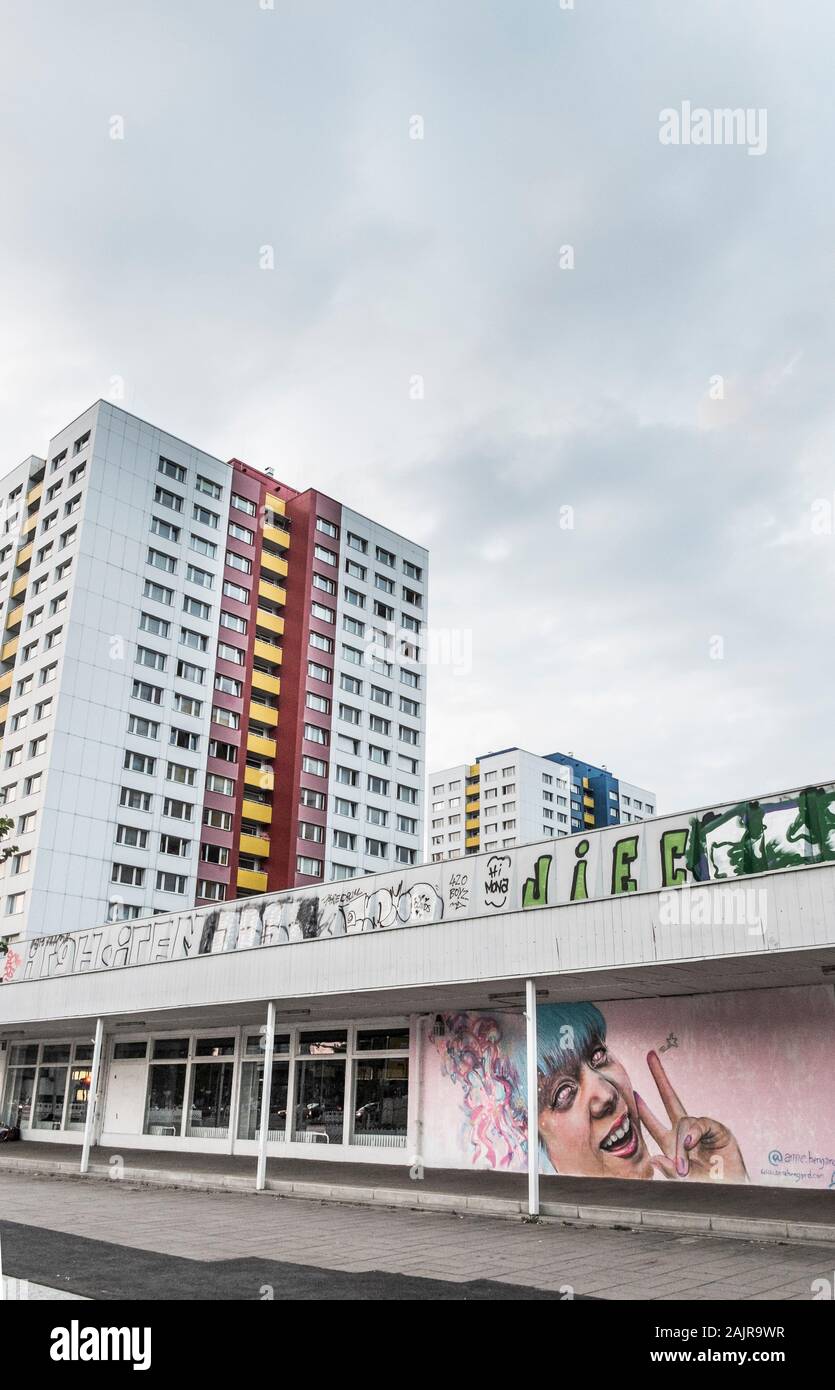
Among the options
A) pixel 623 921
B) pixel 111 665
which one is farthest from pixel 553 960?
pixel 111 665

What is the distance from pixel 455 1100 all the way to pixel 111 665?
3954 centimetres

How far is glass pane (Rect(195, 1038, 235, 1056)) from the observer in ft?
90.9

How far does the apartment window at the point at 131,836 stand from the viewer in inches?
2099

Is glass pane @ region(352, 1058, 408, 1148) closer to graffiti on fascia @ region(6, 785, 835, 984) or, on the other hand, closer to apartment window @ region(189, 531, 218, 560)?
graffiti on fascia @ region(6, 785, 835, 984)

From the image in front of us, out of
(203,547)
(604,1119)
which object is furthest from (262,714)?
(604,1119)

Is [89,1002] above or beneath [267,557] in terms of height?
beneath

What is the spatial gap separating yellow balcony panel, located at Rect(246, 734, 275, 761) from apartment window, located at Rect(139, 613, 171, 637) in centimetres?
830

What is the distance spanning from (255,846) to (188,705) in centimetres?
925

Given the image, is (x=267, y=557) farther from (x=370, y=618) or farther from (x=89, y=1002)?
(x=89, y=1002)

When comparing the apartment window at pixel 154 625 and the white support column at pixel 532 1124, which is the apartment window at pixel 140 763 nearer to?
the apartment window at pixel 154 625

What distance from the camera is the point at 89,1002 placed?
25422mm

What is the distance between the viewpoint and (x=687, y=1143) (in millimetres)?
17547

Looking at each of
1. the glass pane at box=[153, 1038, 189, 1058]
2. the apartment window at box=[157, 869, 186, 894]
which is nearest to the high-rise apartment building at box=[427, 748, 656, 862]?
the apartment window at box=[157, 869, 186, 894]
